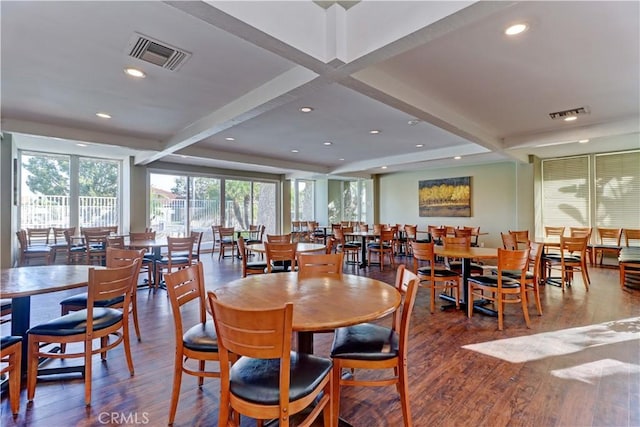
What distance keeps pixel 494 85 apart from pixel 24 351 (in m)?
5.06

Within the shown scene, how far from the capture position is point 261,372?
1504mm

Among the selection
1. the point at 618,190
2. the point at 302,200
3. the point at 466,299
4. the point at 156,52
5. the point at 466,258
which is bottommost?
the point at 466,299

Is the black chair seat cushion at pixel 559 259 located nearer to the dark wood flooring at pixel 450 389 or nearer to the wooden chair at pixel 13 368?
the dark wood flooring at pixel 450 389

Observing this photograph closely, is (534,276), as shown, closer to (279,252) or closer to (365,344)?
(365,344)

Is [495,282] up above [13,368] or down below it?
above

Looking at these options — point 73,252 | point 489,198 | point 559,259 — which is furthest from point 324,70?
point 489,198

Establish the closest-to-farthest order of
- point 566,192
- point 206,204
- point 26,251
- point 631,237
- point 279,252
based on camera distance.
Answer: point 279,252, point 26,251, point 631,237, point 566,192, point 206,204

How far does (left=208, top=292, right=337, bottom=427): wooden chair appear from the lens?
128cm

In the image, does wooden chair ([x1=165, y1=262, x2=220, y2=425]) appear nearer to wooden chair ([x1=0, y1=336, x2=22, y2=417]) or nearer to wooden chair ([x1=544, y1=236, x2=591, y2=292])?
wooden chair ([x1=0, y1=336, x2=22, y2=417])

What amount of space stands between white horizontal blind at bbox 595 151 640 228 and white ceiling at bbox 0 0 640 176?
3.07 m

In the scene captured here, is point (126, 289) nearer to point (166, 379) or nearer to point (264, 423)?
point (166, 379)

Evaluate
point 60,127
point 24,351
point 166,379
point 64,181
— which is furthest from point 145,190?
point 166,379

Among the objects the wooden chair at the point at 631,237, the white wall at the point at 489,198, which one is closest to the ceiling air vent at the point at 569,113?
the white wall at the point at 489,198

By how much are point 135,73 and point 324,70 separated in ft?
6.44
